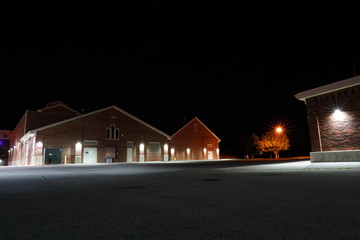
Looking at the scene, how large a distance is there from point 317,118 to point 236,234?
17.0m

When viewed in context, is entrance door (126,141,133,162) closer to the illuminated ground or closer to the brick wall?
the brick wall

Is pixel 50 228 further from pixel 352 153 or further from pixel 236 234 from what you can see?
pixel 352 153

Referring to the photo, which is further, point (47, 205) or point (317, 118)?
point (317, 118)

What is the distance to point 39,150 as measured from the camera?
30.4 metres

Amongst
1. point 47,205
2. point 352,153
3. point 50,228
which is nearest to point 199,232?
point 50,228

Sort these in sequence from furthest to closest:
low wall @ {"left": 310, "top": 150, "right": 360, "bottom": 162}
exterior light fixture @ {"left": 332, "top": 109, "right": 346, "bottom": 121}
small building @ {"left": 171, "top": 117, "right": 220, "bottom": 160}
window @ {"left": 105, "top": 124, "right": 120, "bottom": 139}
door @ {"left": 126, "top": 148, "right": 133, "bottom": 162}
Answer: small building @ {"left": 171, "top": 117, "right": 220, "bottom": 160} < door @ {"left": 126, "top": 148, "right": 133, "bottom": 162} < window @ {"left": 105, "top": 124, "right": 120, "bottom": 139} < exterior light fixture @ {"left": 332, "top": 109, "right": 346, "bottom": 121} < low wall @ {"left": 310, "top": 150, "right": 360, "bottom": 162}

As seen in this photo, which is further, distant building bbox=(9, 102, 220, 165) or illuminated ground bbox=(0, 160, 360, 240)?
distant building bbox=(9, 102, 220, 165)

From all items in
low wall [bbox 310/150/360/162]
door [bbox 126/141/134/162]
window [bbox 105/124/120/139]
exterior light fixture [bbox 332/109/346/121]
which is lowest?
low wall [bbox 310/150/360/162]

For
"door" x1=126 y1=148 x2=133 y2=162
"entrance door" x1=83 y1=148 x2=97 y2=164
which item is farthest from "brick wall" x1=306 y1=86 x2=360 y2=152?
"entrance door" x1=83 y1=148 x2=97 y2=164

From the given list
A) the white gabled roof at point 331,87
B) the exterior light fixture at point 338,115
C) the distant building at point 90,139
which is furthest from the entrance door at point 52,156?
the exterior light fixture at point 338,115

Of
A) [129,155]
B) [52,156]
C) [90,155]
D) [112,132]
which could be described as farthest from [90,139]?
[129,155]

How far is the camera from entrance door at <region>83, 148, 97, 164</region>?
34.3m

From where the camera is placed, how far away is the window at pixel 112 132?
36.8 metres

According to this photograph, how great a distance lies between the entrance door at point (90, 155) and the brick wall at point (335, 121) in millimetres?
27421
